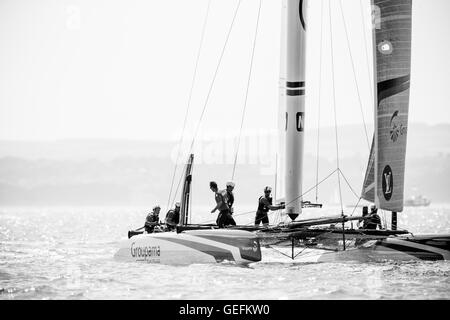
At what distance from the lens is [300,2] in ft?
63.7

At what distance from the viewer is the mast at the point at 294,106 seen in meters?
19.1

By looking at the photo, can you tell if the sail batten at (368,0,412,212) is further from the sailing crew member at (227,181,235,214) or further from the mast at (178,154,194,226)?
the mast at (178,154,194,226)

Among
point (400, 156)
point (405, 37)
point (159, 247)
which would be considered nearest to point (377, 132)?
point (400, 156)

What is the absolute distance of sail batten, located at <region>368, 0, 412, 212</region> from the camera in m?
17.5

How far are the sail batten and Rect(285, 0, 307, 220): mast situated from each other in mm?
2126

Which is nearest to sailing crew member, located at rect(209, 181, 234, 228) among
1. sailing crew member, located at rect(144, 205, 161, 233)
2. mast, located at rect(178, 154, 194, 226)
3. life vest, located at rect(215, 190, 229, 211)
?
life vest, located at rect(215, 190, 229, 211)

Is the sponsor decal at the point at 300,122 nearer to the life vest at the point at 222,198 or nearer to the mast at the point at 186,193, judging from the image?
the life vest at the point at 222,198

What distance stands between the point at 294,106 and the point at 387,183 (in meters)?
3.25

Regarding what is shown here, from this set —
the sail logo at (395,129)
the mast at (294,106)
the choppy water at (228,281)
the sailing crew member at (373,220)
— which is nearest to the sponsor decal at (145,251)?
the choppy water at (228,281)

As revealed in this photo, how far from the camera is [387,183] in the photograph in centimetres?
1752
